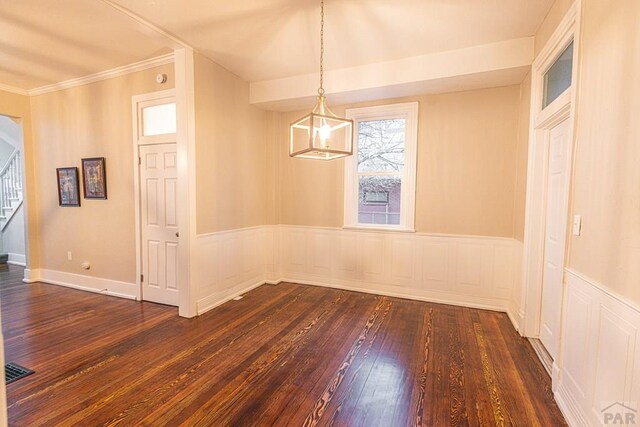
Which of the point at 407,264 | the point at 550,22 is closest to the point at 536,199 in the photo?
the point at 550,22

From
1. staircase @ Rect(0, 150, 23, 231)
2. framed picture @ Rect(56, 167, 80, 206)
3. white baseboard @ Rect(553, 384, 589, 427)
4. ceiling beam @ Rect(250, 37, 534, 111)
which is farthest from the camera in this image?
staircase @ Rect(0, 150, 23, 231)

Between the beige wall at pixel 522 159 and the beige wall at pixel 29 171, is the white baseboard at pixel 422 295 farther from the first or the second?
the beige wall at pixel 29 171

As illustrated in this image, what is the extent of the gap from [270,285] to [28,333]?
269cm

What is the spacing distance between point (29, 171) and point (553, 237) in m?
6.84

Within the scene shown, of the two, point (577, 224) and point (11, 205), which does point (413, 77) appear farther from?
point (11, 205)

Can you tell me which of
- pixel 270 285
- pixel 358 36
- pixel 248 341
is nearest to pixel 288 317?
pixel 248 341

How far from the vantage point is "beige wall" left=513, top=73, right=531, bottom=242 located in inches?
121

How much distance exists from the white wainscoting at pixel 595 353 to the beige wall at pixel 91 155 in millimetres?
4280

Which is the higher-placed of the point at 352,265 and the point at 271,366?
the point at 352,265

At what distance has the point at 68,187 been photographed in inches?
168

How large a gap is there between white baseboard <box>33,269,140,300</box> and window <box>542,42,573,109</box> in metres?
5.01

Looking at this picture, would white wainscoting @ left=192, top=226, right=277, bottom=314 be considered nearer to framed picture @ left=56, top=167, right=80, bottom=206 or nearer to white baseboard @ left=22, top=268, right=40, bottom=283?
framed picture @ left=56, top=167, right=80, bottom=206

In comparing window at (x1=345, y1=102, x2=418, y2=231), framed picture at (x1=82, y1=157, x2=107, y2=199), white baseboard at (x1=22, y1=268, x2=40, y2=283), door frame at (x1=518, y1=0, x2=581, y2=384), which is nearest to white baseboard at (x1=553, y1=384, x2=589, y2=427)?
door frame at (x1=518, y1=0, x2=581, y2=384)

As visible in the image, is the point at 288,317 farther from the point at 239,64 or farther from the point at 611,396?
the point at 239,64
